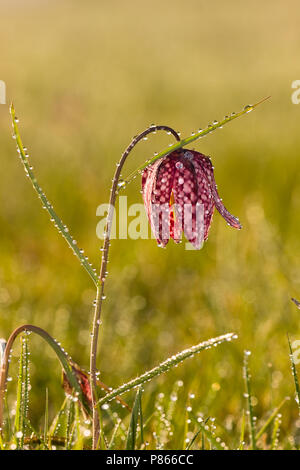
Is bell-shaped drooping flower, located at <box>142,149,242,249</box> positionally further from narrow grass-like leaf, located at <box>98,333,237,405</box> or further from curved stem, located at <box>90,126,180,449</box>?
narrow grass-like leaf, located at <box>98,333,237,405</box>

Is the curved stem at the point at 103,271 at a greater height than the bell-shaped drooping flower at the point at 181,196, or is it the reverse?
the bell-shaped drooping flower at the point at 181,196

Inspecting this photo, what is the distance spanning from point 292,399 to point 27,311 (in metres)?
1.01

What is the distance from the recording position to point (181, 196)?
1.23 metres

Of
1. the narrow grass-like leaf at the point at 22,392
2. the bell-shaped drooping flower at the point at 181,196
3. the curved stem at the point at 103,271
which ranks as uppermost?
the bell-shaped drooping flower at the point at 181,196

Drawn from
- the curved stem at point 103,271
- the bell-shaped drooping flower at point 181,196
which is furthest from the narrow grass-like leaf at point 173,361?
the bell-shaped drooping flower at point 181,196

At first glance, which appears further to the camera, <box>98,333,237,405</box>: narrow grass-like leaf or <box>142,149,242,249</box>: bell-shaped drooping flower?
<box>142,149,242,249</box>: bell-shaped drooping flower

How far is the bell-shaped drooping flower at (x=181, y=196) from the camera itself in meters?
1.21

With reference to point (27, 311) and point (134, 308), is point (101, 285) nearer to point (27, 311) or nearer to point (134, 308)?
point (134, 308)

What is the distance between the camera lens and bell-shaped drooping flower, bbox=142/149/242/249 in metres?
1.21

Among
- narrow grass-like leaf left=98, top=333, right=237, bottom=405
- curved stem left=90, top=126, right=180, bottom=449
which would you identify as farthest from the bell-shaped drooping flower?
narrow grass-like leaf left=98, top=333, right=237, bottom=405

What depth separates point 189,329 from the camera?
2.16m

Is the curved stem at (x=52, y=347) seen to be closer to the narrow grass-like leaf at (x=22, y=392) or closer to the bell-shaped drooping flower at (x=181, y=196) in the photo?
the narrow grass-like leaf at (x=22, y=392)

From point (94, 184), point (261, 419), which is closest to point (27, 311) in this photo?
point (261, 419)
